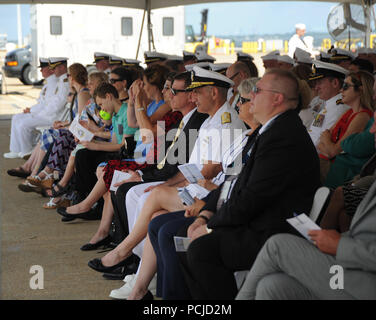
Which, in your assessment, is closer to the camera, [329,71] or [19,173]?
[329,71]

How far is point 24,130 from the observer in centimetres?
873

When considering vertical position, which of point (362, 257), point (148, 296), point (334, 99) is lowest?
point (148, 296)

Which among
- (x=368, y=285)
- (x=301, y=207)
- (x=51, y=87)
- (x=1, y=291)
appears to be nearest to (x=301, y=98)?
(x=301, y=207)

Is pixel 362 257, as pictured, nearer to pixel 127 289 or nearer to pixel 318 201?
pixel 318 201

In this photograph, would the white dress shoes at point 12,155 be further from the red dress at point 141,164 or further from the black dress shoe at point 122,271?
the black dress shoe at point 122,271

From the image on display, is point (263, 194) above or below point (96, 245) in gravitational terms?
above

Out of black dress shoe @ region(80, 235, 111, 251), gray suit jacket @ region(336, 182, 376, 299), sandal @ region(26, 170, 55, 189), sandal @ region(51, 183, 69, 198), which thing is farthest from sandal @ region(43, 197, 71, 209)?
gray suit jacket @ region(336, 182, 376, 299)

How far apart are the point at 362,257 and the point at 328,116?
234 cm

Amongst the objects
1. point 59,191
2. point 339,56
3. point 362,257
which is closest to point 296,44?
point 339,56

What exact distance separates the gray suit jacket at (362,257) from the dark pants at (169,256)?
111cm

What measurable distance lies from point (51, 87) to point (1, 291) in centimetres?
478

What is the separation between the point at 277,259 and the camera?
2.62 metres
